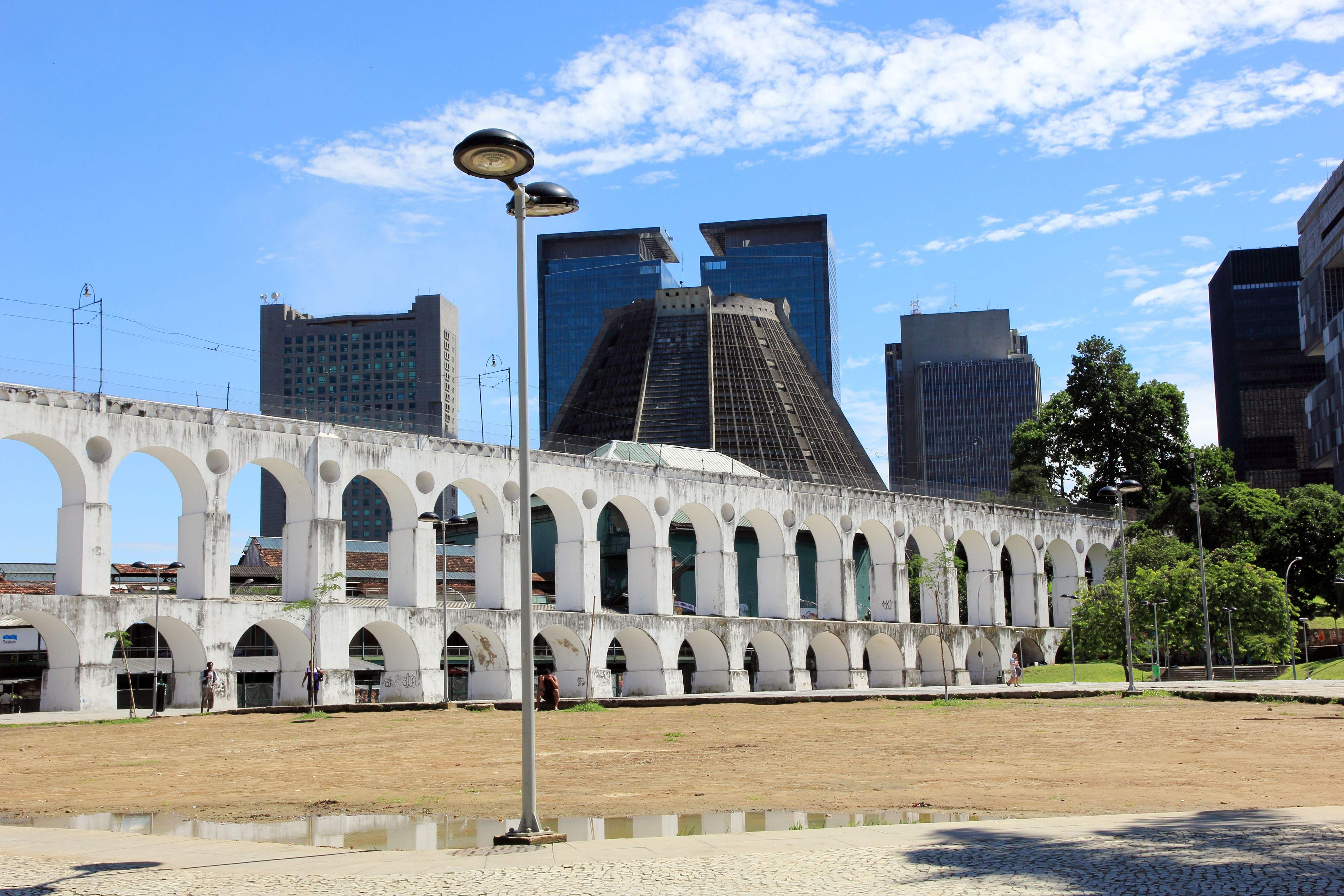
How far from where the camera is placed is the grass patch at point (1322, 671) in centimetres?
5088

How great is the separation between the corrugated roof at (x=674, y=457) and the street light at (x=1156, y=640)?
20.3m

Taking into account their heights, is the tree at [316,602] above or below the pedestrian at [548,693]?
above

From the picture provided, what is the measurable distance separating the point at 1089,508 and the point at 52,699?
56.4 meters

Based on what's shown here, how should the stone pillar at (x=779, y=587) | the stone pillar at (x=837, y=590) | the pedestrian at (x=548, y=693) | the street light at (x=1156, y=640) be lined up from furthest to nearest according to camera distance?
the stone pillar at (x=837, y=590) → the stone pillar at (x=779, y=587) → the street light at (x=1156, y=640) → the pedestrian at (x=548, y=693)

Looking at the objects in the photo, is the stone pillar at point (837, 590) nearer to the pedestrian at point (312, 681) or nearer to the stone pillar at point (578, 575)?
the stone pillar at point (578, 575)

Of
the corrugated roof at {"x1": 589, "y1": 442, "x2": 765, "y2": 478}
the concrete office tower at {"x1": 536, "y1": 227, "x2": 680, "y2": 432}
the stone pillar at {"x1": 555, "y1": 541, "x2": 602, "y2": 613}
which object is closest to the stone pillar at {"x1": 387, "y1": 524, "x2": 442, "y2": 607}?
the stone pillar at {"x1": 555, "y1": 541, "x2": 602, "y2": 613}

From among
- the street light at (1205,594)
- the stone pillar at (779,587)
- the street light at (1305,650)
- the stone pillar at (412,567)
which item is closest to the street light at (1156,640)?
the street light at (1205,594)

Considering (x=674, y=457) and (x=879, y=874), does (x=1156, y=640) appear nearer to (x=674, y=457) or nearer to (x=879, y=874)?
(x=674, y=457)

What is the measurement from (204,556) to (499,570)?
37.2ft

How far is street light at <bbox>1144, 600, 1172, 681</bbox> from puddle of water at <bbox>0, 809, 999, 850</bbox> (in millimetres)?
40960

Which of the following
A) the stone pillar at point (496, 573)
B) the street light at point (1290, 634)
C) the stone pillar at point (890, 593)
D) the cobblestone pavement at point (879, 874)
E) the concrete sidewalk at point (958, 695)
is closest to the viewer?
the cobblestone pavement at point (879, 874)

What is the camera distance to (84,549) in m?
36.6

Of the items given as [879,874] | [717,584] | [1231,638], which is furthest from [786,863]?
[1231,638]

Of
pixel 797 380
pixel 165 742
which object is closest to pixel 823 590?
pixel 165 742
